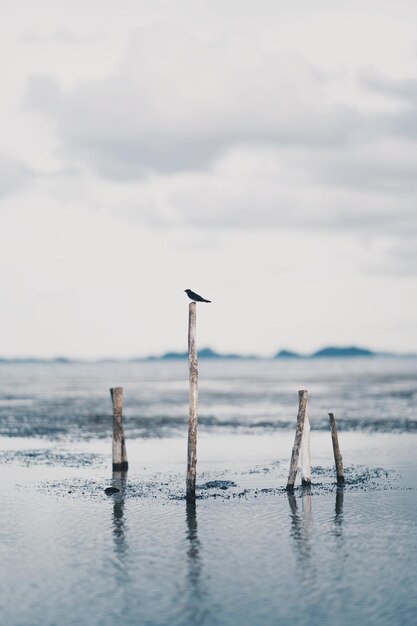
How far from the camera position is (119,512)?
2119cm

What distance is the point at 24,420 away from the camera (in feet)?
166

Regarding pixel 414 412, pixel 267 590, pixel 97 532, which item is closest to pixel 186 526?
pixel 97 532

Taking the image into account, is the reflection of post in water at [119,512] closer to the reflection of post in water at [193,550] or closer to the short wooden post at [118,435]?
the short wooden post at [118,435]

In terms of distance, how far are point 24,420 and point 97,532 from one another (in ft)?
108

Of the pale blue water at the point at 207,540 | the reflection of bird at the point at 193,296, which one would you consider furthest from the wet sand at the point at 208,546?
the reflection of bird at the point at 193,296

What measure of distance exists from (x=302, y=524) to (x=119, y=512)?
16.9ft

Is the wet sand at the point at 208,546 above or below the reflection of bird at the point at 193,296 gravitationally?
below

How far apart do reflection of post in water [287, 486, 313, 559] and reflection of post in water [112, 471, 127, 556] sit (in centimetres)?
417

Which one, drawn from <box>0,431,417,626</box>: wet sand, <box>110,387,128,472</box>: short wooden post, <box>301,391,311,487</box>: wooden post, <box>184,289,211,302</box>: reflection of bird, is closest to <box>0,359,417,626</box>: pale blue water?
<box>0,431,417,626</box>: wet sand

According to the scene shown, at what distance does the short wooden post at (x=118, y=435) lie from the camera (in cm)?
2748

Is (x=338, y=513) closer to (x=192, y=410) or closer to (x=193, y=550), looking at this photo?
(x=192, y=410)

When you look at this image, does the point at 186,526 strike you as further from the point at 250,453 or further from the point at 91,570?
the point at 250,453

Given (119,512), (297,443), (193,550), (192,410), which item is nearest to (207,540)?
(193,550)

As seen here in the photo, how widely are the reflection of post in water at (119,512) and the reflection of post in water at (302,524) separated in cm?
417
